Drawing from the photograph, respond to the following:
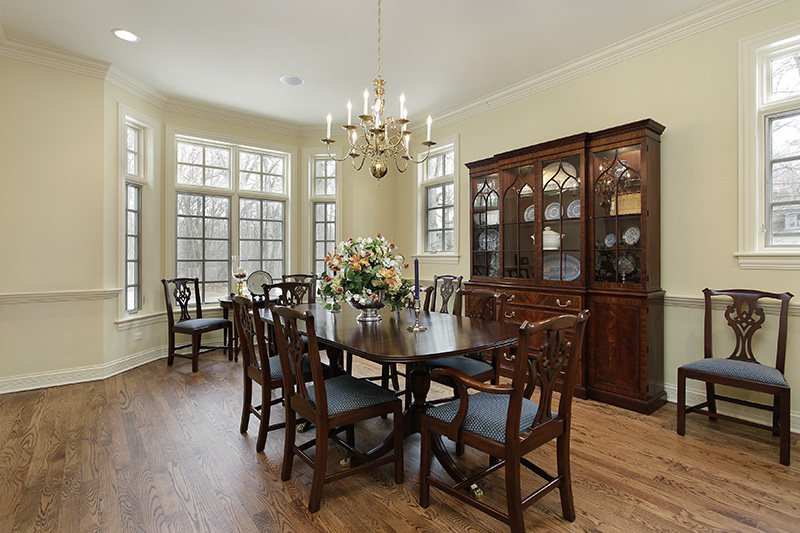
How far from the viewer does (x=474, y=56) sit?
3838mm

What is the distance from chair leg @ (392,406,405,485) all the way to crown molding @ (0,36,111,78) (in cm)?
433

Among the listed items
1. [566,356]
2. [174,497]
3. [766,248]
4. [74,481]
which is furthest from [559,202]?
[74,481]

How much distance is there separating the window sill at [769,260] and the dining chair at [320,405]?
271 cm

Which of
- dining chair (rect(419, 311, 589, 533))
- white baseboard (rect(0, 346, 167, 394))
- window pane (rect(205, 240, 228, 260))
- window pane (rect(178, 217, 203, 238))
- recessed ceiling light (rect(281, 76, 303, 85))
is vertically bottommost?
white baseboard (rect(0, 346, 167, 394))

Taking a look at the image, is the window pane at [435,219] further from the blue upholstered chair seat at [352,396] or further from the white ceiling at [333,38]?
the blue upholstered chair seat at [352,396]

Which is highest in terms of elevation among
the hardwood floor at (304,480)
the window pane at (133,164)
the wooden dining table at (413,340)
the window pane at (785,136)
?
the window pane at (133,164)

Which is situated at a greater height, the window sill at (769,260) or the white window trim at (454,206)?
the white window trim at (454,206)

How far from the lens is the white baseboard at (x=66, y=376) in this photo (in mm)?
3750

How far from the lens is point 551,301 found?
375 cm

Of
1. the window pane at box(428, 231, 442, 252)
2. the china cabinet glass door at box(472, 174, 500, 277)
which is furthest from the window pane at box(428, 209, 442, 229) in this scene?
the china cabinet glass door at box(472, 174, 500, 277)

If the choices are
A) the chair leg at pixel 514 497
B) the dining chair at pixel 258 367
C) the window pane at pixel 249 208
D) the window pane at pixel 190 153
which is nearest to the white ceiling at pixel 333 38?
the window pane at pixel 190 153

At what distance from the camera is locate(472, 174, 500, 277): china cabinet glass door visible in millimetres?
4340

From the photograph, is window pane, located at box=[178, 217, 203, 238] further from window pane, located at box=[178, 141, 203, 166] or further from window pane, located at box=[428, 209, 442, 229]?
window pane, located at box=[428, 209, 442, 229]

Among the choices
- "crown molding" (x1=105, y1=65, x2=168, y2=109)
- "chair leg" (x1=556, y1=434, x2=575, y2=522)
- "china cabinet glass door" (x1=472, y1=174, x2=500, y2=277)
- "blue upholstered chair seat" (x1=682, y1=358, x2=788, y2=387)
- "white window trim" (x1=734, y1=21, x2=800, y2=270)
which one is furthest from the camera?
"china cabinet glass door" (x1=472, y1=174, x2=500, y2=277)
